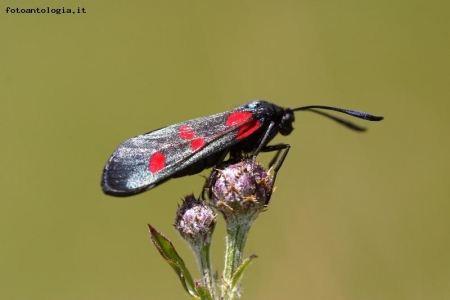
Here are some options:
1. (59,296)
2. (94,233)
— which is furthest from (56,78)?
(59,296)

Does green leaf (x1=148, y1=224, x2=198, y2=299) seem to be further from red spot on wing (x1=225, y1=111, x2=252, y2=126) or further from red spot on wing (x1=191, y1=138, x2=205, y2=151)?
red spot on wing (x1=225, y1=111, x2=252, y2=126)

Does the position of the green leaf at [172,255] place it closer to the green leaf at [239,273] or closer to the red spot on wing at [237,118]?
the green leaf at [239,273]

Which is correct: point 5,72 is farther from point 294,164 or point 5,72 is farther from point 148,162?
point 148,162

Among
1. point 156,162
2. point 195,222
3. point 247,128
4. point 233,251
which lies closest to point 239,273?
point 233,251

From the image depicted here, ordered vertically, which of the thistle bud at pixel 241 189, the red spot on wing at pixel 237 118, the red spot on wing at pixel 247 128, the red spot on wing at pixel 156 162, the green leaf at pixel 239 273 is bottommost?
the green leaf at pixel 239 273

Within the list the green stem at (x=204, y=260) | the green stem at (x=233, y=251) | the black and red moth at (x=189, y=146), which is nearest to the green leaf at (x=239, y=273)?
the green stem at (x=233, y=251)

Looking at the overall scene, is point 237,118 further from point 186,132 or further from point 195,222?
point 195,222
